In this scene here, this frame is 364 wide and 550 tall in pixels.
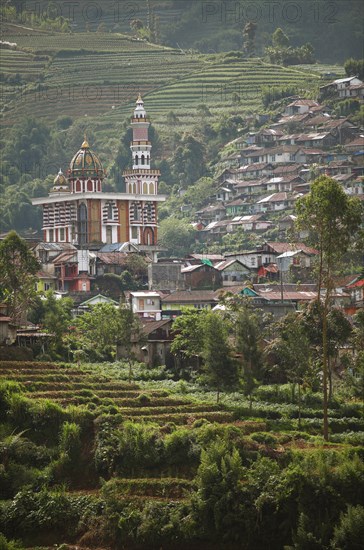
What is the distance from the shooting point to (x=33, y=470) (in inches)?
1980

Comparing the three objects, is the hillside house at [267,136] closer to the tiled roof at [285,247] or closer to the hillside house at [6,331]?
the tiled roof at [285,247]

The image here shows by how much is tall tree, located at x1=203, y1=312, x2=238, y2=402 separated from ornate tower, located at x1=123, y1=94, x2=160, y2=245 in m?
39.9

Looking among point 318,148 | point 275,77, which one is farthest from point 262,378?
point 275,77

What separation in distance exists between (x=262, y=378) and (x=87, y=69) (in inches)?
3811

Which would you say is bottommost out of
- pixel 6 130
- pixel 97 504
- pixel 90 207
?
pixel 97 504

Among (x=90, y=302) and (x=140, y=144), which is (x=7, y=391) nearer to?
(x=90, y=302)

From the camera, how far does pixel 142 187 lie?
103938 mm

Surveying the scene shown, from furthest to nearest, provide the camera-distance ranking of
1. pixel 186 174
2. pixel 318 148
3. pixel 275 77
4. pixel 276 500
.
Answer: pixel 275 77 < pixel 186 174 < pixel 318 148 < pixel 276 500

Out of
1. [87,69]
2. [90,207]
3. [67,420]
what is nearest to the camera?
[67,420]

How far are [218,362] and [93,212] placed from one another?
39.3 m

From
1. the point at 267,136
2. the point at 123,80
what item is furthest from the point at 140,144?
the point at 123,80

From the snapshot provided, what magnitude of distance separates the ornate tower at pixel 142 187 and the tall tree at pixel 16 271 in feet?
97.7

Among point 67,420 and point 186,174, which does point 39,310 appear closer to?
point 67,420

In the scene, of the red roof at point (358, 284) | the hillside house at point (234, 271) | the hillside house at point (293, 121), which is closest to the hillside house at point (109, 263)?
the hillside house at point (234, 271)
